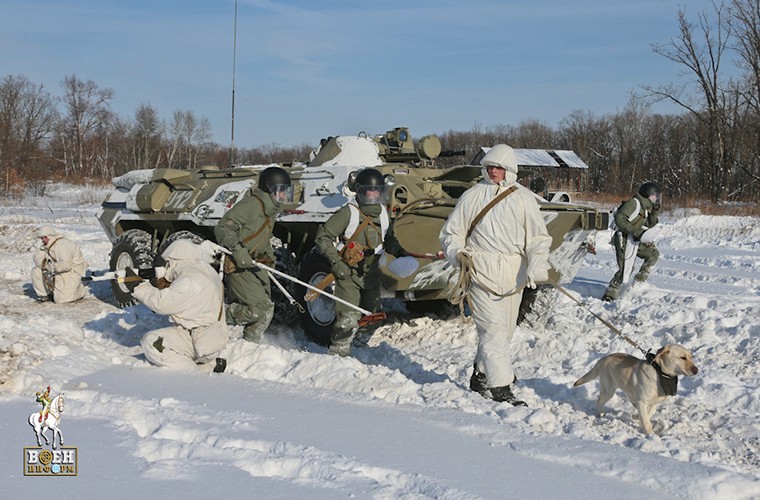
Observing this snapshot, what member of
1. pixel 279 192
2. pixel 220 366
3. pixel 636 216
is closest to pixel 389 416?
pixel 220 366

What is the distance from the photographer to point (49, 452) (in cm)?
365

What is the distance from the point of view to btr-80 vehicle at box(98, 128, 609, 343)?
23.0 ft

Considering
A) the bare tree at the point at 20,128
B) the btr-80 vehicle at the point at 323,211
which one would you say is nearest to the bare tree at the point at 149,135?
the bare tree at the point at 20,128

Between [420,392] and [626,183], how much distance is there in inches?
1904

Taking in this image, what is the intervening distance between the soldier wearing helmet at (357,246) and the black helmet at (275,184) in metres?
0.65

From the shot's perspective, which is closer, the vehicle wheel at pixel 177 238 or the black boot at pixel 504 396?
the black boot at pixel 504 396

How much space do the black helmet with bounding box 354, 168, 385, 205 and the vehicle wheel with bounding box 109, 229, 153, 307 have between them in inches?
154

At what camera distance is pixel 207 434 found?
4074 millimetres

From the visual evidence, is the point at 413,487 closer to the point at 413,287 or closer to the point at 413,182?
the point at 413,287

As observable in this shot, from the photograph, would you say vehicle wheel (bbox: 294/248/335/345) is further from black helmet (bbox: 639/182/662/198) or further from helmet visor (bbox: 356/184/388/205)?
black helmet (bbox: 639/182/662/198)

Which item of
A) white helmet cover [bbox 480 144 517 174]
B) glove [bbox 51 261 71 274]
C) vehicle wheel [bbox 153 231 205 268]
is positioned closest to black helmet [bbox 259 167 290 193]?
vehicle wheel [bbox 153 231 205 268]

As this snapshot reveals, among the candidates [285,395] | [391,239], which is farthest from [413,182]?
[285,395]

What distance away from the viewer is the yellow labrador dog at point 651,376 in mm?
4754

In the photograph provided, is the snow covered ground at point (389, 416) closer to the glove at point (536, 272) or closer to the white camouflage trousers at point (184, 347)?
the white camouflage trousers at point (184, 347)
